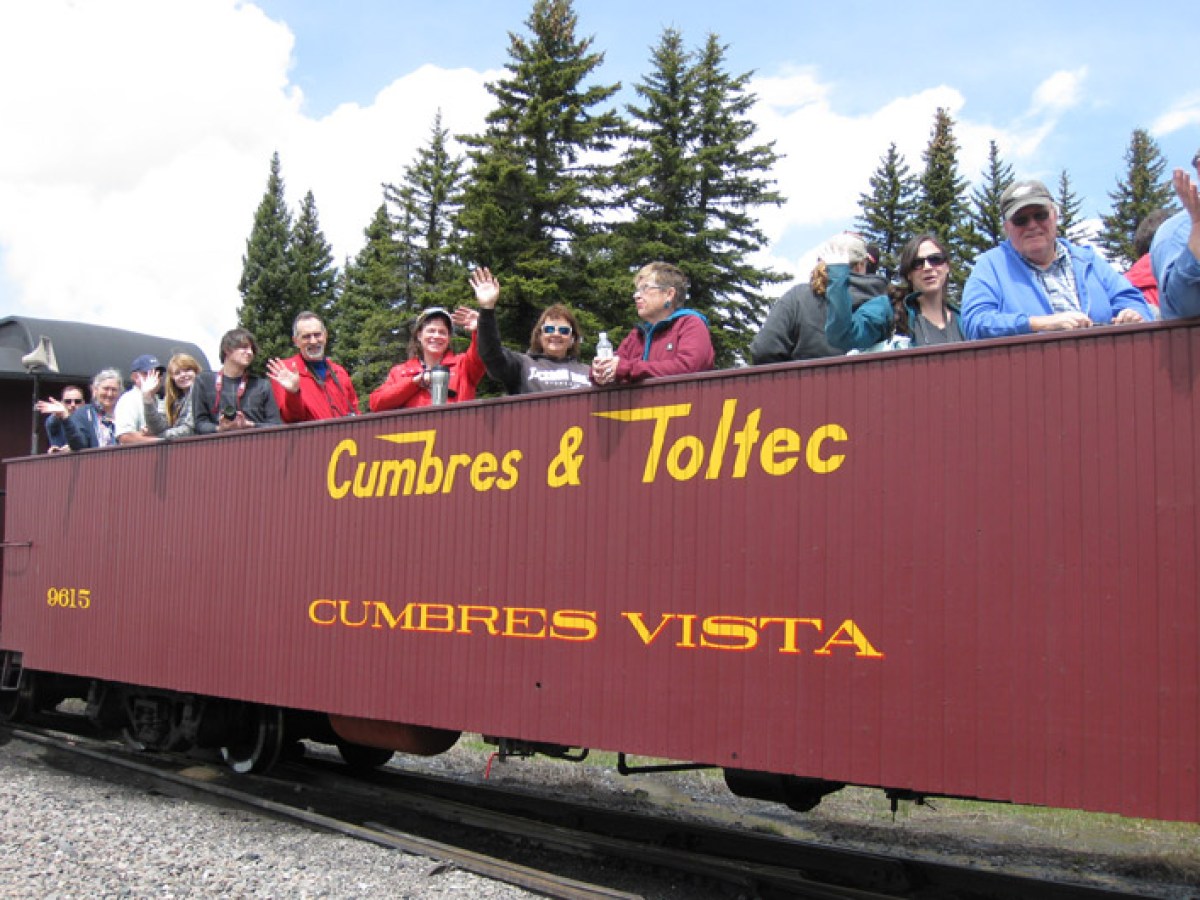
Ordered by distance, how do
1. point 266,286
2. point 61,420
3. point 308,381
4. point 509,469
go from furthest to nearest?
point 266,286
point 61,420
point 308,381
point 509,469

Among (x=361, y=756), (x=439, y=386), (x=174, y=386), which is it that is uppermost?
(x=174, y=386)

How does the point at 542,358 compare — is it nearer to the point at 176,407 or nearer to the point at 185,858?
the point at 185,858

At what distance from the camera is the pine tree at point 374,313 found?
2992cm

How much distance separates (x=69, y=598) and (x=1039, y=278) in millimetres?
7003

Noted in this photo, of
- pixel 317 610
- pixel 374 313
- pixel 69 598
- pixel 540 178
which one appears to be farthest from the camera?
pixel 374 313

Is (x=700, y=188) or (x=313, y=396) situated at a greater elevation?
(x=700, y=188)

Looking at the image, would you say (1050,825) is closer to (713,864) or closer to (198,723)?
(713,864)

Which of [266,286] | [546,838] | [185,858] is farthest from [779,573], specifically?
[266,286]

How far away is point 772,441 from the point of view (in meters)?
4.18

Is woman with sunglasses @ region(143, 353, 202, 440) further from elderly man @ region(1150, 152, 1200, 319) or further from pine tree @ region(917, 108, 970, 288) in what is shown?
pine tree @ region(917, 108, 970, 288)

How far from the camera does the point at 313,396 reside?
258 inches

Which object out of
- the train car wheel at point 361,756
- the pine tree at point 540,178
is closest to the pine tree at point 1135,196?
the pine tree at point 540,178

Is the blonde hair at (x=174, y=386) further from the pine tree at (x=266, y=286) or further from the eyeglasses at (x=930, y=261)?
the pine tree at (x=266, y=286)

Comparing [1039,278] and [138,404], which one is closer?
[1039,278]
